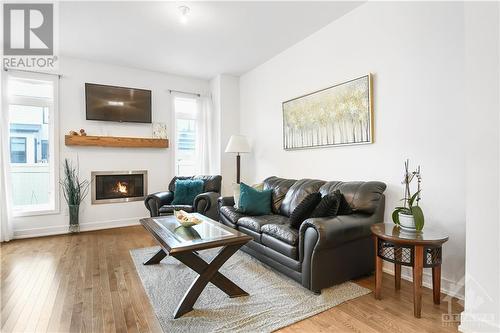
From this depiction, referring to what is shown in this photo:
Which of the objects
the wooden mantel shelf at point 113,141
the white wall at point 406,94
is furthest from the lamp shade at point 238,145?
the wooden mantel shelf at point 113,141

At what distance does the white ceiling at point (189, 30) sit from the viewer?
2.81m

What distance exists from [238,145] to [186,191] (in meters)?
1.13

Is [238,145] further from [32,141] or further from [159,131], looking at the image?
[32,141]

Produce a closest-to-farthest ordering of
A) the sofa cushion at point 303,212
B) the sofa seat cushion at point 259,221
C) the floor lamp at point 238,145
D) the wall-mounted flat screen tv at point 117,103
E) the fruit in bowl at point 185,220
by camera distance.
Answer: the fruit in bowl at point 185,220 → the sofa cushion at point 303,212 → the sofa seat cushion at point 259,221 → the wall-mounted flat screen tv at point 117,103 → the floor lamp at point 238,145

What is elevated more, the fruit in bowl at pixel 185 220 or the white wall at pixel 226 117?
the white wall at pixel 226 117

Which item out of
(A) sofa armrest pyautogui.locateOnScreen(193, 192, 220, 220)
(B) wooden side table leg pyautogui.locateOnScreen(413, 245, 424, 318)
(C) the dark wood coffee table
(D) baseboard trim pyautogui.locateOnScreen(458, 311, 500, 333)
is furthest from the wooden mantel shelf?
(D) baseboard trim pyautogui.locateOnScreen(458, 311, 500, 333)

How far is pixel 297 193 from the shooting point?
3074mm

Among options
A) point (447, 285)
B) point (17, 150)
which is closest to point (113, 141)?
point (17, 150)

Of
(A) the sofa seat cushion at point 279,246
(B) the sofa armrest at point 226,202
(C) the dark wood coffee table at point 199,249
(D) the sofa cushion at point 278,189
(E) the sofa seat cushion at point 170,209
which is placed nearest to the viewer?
(C) the dark wood coffee table at point 199,249

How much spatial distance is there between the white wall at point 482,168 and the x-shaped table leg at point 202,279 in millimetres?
1558

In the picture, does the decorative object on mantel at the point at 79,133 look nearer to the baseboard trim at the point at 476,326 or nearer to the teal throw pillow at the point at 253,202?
the teal throw pillow at the point at 253,202

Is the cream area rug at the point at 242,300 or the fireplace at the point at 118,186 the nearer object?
the cream area rug at the point at 242,300

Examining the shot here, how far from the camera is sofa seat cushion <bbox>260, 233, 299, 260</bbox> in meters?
2.24

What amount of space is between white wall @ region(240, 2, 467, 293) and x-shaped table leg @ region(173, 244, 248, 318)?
166 cm
